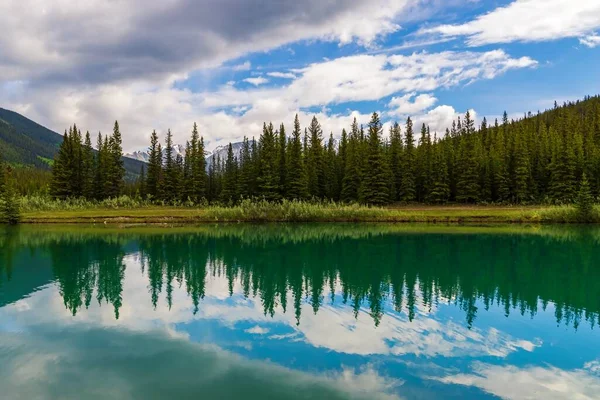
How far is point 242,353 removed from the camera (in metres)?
11.7

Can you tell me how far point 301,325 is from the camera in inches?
562

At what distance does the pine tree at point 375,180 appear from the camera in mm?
73625

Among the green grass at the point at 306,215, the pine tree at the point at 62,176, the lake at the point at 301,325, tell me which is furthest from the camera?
the pine tree at the point at 62,176

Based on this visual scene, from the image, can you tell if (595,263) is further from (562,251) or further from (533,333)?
(533,333)

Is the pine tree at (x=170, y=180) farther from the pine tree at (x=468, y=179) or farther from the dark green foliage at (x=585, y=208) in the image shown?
the dark green foliage at (x=585, y=208)

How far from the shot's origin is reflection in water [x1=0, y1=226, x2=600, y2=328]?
1759cm

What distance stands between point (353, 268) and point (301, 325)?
11.0 m

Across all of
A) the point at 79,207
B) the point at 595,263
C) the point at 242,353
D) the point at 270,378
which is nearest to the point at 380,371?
the point at 270,378

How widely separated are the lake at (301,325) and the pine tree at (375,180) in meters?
43.4

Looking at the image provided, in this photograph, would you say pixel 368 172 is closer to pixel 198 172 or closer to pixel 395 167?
pixel 395 167

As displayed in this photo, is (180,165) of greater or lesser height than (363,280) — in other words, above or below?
above

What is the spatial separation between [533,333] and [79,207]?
7132 cm

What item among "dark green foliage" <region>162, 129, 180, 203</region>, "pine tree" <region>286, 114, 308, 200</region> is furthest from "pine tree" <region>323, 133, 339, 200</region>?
"dark green foliage" <region>162, 129, 180, 203</region>

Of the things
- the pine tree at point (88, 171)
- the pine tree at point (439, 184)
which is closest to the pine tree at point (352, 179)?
the pine tree at point (439, 184)
